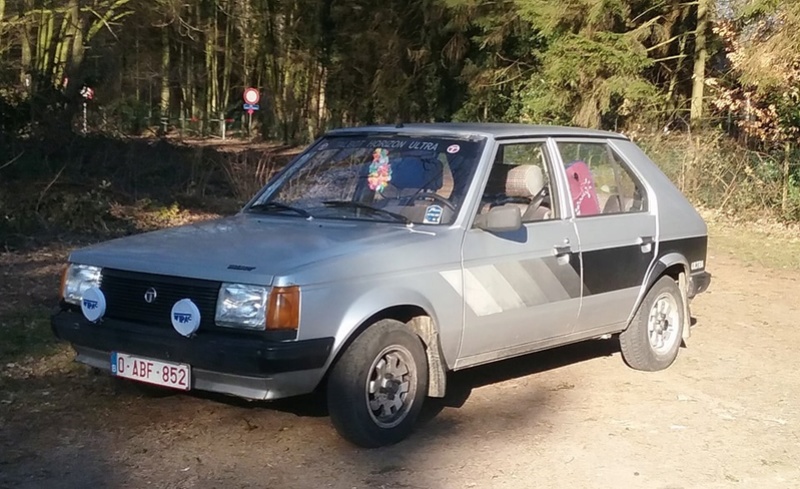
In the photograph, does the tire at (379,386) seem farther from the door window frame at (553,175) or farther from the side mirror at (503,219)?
the door window frame at (553,175)

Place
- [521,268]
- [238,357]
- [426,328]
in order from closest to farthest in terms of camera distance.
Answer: [238,357], [426,328], [521,268]

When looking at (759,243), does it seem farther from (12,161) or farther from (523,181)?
(12,161)

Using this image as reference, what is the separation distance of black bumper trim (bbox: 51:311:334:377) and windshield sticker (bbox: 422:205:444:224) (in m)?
1.17

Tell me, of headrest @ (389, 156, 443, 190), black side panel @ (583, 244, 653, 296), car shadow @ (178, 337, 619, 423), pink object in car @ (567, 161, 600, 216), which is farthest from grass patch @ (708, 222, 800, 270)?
headrest @ (389, 156, 443, 190)

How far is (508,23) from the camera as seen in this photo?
22.6 m

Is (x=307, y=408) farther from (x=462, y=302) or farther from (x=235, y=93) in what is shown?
(x=235, y=93)

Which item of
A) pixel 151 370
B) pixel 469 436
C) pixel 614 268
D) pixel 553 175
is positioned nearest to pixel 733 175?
pixel 614 268

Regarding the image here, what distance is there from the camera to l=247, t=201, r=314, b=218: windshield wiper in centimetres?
643

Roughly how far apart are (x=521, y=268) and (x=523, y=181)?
0.66 metres

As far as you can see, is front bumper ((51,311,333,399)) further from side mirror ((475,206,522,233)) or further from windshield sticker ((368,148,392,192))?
windshield sticker ((368,148,392,192))

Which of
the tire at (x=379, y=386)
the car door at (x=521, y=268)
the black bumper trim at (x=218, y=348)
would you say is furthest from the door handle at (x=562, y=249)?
the black bumper trim at (x=218, y=348)

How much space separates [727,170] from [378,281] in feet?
45.6

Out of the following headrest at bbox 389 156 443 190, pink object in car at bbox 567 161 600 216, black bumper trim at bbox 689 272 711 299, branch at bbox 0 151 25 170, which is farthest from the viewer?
branch at bbox 0 151 25 170

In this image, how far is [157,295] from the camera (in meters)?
5.45
